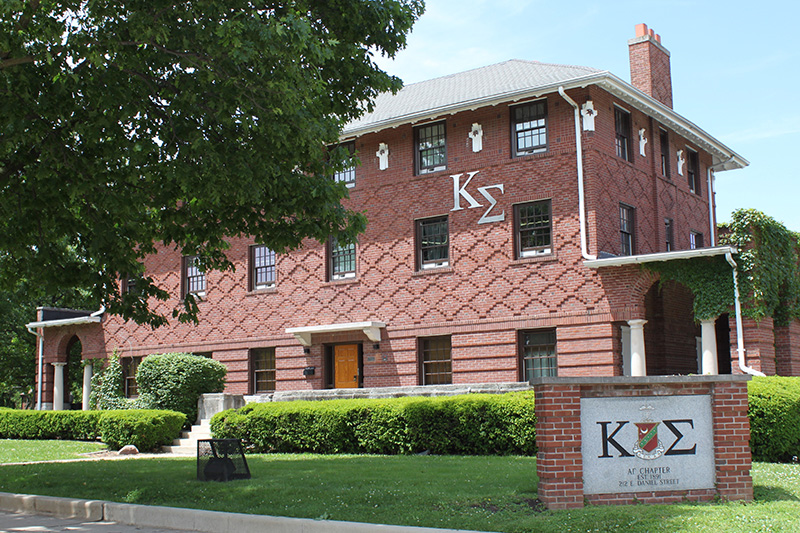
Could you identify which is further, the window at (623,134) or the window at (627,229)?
the window at (623,134)

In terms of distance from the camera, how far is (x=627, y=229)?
79.9ft

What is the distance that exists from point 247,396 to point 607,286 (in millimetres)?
12107

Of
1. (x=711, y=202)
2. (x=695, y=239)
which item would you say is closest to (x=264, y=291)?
(x=695, y=239)

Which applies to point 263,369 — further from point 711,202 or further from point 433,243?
point 711,202

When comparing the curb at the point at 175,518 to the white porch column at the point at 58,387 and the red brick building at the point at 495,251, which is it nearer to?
the red brick building at the point at 495,251

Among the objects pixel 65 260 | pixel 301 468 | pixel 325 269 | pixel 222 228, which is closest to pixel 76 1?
pixel 222 228

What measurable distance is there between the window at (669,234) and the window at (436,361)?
8.21m

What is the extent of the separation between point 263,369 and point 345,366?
Result: 339 cm

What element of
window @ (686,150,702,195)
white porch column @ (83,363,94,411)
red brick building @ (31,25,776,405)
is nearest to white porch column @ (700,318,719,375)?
red brick building @ (31,25,776,405)

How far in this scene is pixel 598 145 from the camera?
75.1 ft

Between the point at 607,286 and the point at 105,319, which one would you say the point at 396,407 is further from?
the point at 105,319

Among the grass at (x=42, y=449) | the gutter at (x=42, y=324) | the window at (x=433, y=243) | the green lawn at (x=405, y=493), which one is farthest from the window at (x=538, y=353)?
the gutter at (x=42, y=324)

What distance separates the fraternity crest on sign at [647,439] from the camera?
9680 mm

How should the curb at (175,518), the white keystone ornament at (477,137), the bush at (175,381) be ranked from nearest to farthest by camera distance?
the curb at (175,518) → the white keystone ornament at (477,137) → the bush at (175,381)
